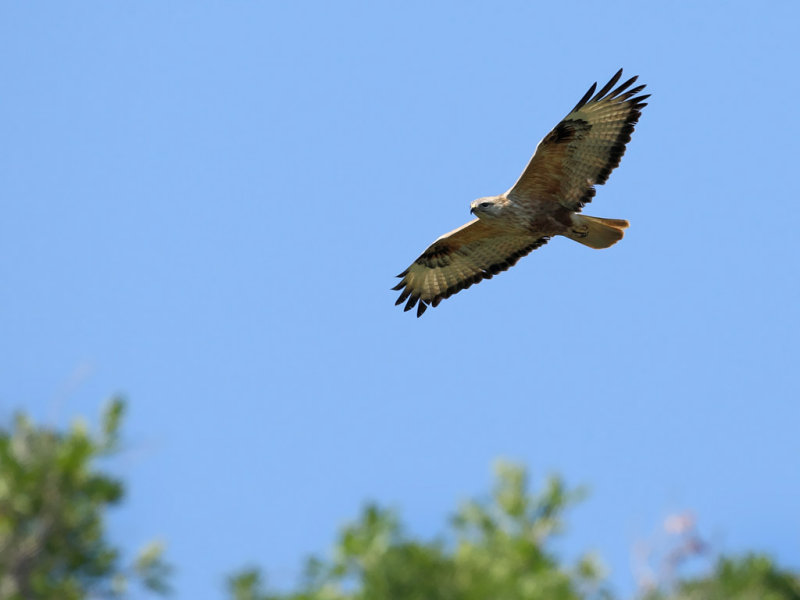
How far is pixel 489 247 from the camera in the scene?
1321 cm

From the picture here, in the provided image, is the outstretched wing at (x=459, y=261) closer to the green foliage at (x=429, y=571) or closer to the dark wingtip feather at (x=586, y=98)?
the dark wingtip feather at (x=586, y=98)

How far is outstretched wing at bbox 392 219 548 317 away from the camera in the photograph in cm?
1302

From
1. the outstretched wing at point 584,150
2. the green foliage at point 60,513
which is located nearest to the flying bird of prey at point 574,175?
the outstretched wing at point 584,150

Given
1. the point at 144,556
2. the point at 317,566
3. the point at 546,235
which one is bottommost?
the point at 317,566

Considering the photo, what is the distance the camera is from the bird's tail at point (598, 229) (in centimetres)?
1197

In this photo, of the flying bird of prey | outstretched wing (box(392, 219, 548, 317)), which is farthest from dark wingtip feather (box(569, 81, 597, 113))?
outstretched wing (box(392, 219, 548, 317))

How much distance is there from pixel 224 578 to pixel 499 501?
6.41 feet

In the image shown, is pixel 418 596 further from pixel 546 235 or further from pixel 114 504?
pixel 546 235

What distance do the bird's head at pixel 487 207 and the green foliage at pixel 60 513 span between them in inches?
235

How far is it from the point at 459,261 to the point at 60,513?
7492 millimetres

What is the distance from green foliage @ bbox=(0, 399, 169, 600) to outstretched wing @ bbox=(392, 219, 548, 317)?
6722 millimetres

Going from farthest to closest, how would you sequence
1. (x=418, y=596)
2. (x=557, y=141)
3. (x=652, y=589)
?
(x=557, y=141), (x=652, y=589), (x=418, y=596)

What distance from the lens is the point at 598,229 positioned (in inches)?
473

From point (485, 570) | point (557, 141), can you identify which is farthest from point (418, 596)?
point (557, 141)
